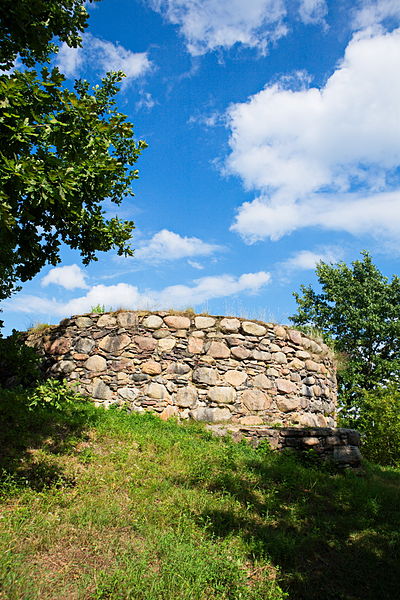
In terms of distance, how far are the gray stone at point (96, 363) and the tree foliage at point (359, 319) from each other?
1131 centimetres

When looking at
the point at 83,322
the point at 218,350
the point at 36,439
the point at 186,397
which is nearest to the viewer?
the point at 36,439

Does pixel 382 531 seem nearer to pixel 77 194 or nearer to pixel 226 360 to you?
Result: pixel 226 360

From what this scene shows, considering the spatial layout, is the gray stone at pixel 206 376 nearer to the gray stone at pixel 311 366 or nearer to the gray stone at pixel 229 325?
the gray stone at pixel 229 325

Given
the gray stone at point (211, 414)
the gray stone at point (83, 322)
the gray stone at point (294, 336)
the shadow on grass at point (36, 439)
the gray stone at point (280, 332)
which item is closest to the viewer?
the shadow on grass at point (36, 439)

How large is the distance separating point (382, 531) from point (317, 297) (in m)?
16.5

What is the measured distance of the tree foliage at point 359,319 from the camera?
709 inches

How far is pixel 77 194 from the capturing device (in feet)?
19.8

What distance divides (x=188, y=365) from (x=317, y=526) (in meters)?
4.96

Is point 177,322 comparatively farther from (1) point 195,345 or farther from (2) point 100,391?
(2) point 100,391

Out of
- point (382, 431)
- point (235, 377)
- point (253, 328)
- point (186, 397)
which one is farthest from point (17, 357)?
point (382, 431)

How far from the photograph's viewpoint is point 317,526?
5176 mm

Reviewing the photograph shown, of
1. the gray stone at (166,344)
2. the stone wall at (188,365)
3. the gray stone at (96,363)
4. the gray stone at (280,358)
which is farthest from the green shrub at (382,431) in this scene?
the gray stone at (96,363)

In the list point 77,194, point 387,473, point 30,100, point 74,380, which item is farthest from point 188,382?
point 30,100

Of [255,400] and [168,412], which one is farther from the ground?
[255,400]
